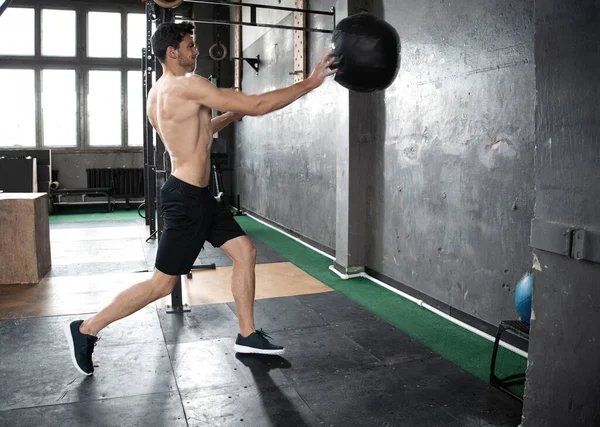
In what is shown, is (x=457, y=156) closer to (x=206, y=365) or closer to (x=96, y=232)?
(x=206, y=365)

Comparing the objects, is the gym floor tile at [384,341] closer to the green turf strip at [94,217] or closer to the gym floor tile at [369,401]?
the gym floor tile at [369,401]

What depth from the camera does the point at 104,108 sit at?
35.6ft

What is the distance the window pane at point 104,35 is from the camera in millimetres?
10680

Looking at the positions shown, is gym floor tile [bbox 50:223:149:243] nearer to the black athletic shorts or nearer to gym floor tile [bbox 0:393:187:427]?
the black athletic shorts

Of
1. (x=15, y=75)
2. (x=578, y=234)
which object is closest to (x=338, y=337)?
(x=578, y=234)

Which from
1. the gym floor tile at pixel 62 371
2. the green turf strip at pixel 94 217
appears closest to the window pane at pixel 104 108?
the green turf strip at pixel 94 217

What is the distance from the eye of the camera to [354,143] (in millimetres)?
4652

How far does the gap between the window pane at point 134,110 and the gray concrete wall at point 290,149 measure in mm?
2570

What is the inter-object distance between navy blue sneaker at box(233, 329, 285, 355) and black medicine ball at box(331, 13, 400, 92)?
1.40 meters

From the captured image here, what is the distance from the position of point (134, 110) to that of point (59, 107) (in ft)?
4.57

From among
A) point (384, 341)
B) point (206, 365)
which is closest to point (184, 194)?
point (206, 365)

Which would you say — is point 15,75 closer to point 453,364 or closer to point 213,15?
point 213,15

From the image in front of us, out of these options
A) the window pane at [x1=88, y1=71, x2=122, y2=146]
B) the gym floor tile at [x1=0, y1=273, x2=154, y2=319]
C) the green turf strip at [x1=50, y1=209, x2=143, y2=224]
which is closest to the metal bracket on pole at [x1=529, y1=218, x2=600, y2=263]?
the gym floor tile at [x1=0, y1=273, x2=154, y2=319]

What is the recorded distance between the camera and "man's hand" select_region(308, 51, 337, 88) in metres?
2.47
